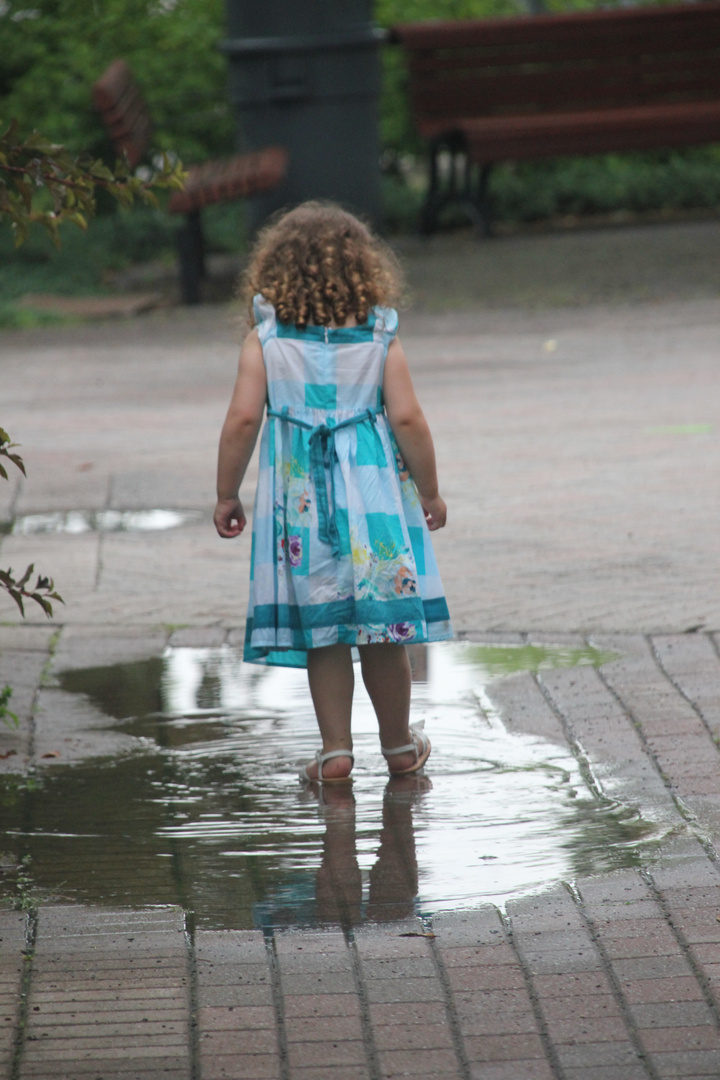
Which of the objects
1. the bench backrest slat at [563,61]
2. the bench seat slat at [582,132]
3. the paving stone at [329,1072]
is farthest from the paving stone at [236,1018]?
the bench backrest slat at [563,61]

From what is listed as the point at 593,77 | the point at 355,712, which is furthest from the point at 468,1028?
the point at 593,77

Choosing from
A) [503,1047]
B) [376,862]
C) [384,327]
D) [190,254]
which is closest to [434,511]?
[384,327]

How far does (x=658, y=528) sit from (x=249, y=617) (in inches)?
103

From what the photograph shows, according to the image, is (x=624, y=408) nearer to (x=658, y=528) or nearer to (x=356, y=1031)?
(x=658, y=528)

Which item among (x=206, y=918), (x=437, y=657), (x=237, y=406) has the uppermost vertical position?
(x=237, y=406)

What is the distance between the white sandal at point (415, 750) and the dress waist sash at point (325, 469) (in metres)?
0.54

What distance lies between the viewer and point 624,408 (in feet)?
27.8

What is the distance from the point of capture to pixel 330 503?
392 centimetres

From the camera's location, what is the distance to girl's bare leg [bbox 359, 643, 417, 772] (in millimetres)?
4062

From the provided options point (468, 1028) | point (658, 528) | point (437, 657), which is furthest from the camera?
point (658, 528)

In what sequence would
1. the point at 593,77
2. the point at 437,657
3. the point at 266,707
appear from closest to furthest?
the point at 266,707
the point at 437,657
the point at 593,77

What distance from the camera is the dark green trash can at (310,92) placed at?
12984 millimetres

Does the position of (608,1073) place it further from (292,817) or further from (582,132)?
(582,132)

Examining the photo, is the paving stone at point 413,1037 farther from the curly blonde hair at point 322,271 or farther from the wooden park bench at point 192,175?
the wooden park bench at point 192,175
